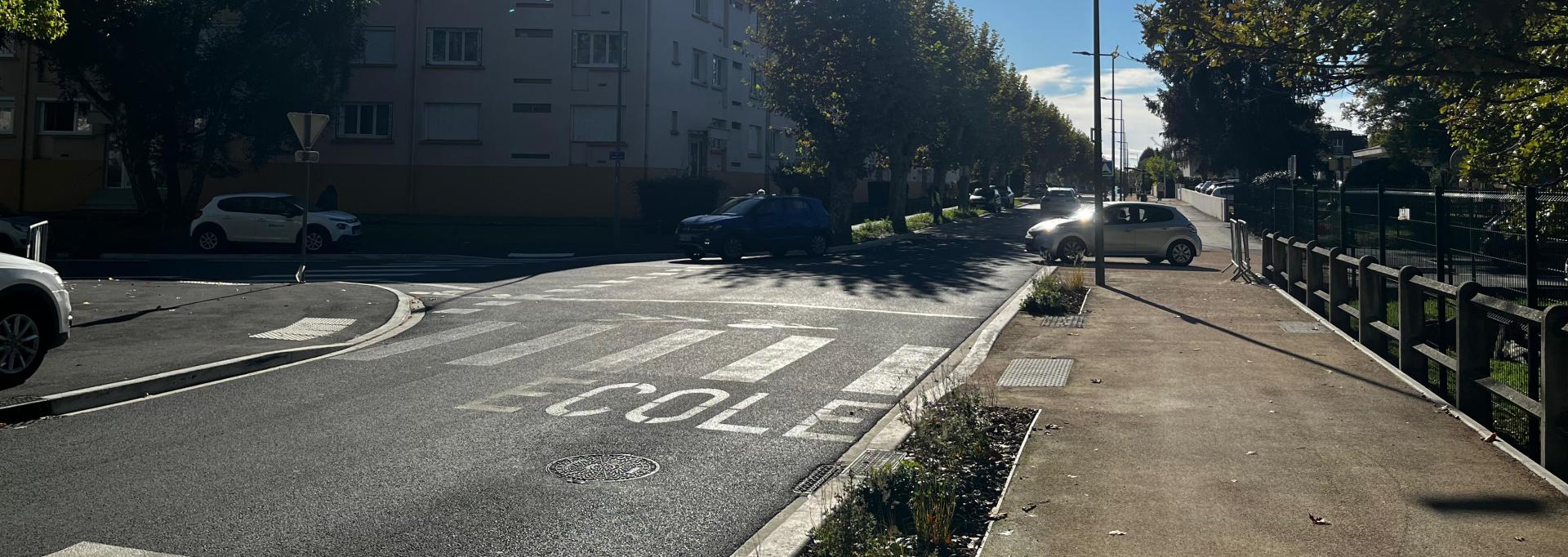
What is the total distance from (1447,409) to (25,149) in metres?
50.7

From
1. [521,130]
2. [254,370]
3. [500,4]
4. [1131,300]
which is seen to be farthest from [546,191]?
[254,370]

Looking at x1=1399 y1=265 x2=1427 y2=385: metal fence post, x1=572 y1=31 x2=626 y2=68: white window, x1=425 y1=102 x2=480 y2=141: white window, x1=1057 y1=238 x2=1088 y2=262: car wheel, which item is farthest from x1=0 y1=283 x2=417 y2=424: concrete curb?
x1=425 y1=102 x2=480 y2=141: white window

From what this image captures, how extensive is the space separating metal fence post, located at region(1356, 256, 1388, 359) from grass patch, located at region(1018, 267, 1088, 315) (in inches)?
185

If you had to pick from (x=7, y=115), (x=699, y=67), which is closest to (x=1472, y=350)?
(x=699, y=67)

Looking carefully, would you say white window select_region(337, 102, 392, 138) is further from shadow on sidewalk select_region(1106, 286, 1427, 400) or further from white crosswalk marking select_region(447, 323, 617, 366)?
white crosswalk marking select_region(447, 323, 617, 366)

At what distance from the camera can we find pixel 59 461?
731cm

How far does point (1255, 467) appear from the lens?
7039 millimetres

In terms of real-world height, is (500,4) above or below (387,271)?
above

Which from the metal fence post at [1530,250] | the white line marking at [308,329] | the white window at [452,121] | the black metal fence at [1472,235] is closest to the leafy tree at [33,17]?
the white line marking at [308,329]

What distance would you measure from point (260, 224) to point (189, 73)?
6.20m

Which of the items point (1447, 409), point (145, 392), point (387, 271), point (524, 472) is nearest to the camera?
point (524, 472)

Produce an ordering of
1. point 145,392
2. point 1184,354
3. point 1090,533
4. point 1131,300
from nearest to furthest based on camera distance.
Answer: point 1090,533, point 145,392, point 1184,354, point 1131,300

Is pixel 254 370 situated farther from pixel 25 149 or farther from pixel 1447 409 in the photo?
pixel 25 149

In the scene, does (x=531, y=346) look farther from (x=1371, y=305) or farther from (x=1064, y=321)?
(x=1371, y=305)
